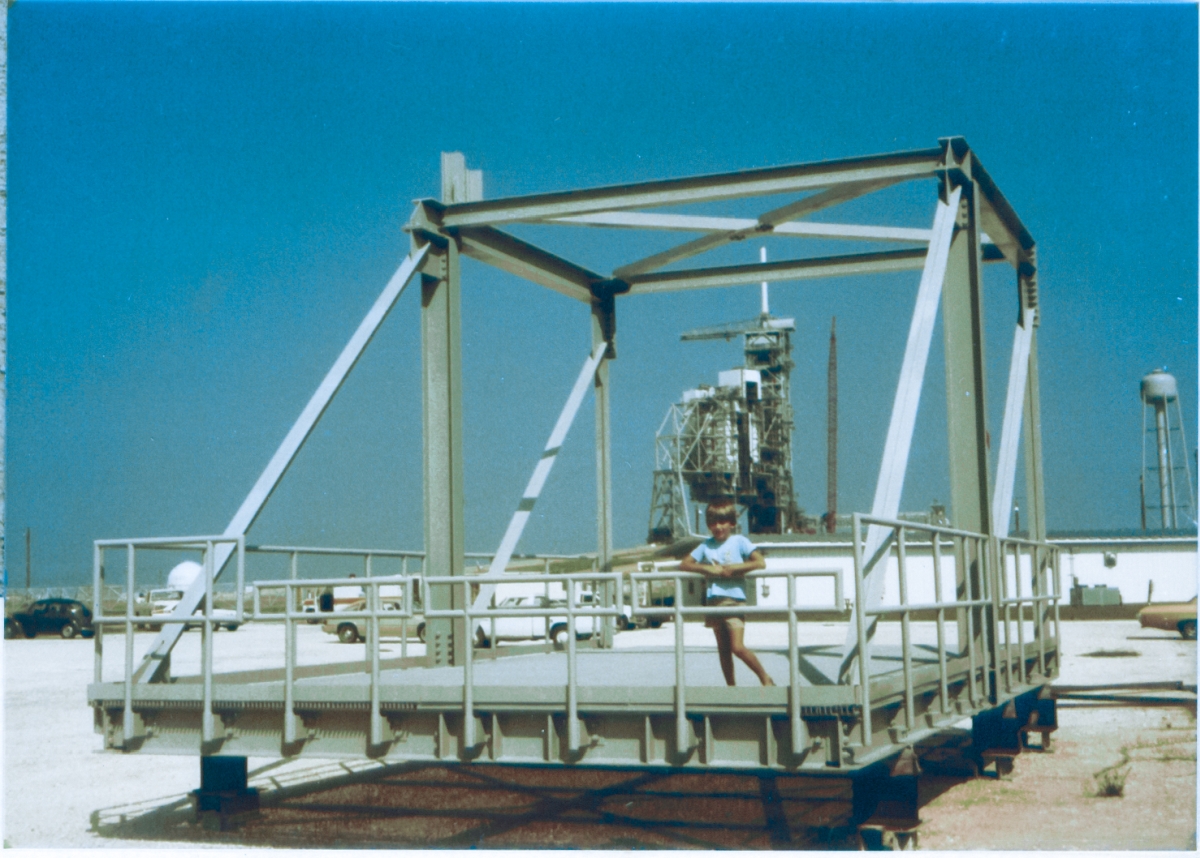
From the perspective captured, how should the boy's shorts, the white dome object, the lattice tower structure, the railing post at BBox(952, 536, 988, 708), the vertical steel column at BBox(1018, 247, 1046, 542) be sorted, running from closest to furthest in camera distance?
the boy's shorts < the railing post at BBox(952, 536, 988, 708) < the vertical steel column at BBox(1018, 247, 1046, 542) < the white dome object < the lattice tower structure

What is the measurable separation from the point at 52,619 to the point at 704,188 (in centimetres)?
4029

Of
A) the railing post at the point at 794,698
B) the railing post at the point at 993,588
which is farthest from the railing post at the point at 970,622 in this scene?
the railing post at the point at 794,698

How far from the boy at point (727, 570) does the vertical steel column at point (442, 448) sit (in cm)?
402

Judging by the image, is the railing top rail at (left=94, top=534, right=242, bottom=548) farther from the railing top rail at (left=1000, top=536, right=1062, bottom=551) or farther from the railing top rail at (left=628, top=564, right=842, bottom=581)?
the railing top rail at (left=1000, top=536, right=1062, bottom=551)

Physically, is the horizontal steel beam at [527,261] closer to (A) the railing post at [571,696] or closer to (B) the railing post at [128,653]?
(B) the railing post at [128,653]

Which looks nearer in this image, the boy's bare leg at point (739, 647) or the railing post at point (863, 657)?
the railing post at point (863, 657)

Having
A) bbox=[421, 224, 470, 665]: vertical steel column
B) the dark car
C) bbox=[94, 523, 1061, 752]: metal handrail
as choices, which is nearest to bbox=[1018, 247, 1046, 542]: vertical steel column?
bbox=[94, 523, 1061, 752]: metal handrail

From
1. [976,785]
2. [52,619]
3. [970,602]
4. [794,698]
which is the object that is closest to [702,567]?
[794,698]

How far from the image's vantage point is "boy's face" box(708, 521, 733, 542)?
8.30 metres

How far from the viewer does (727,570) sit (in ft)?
25.9

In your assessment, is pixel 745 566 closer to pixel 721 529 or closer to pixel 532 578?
pixel 721 529

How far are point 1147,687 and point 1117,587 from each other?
31241 mm

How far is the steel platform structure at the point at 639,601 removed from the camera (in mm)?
7781

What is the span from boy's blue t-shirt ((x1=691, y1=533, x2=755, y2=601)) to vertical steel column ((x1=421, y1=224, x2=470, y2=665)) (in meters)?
3.97
